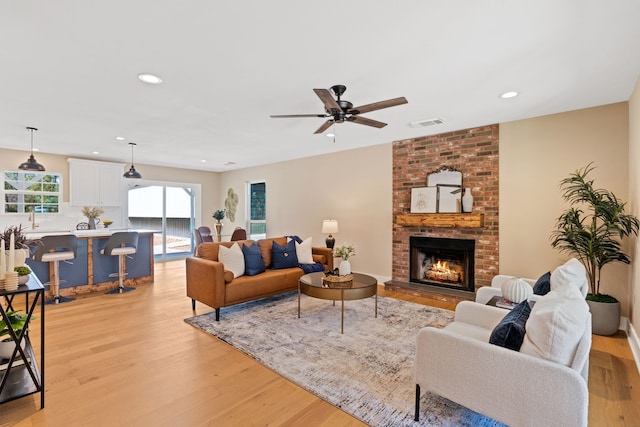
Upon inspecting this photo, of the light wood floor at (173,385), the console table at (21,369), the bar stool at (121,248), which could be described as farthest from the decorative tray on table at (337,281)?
the bar stool at (121,248)

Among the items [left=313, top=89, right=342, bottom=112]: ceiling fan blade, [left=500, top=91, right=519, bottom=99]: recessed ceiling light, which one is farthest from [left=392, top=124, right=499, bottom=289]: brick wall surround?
[left=313, top=89, right=342, bottom=112]: ceiling fan blade

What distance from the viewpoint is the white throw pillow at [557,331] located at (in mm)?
1516

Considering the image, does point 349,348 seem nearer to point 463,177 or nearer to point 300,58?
point 300,58

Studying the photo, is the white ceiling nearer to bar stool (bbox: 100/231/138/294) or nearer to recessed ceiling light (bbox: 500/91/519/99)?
recessed ceiling light (bbox: 500/91/519/99)

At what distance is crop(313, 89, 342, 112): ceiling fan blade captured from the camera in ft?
8.12

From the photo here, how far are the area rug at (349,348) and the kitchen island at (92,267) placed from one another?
8.03ft

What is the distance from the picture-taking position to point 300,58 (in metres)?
2.51

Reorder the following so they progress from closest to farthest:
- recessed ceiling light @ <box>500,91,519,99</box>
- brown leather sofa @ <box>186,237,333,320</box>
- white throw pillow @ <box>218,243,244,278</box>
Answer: recessed ceiling light @ <box>500,91,519,99</box>
brown leather sofa @ <box>186,237,333,320</box>
white throw pillow @ <box>218,243,244,278</box>

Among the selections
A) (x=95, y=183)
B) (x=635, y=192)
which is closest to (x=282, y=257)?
(x=635, y=192)

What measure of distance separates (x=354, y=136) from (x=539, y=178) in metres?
2.67

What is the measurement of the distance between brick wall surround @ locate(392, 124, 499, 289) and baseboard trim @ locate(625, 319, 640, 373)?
144cm

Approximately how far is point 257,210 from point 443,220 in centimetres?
512

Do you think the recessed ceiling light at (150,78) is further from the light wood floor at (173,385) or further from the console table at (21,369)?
the light wood floor at (173,385)

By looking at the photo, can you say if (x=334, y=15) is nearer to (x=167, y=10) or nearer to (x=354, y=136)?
(x=167, y=10)
